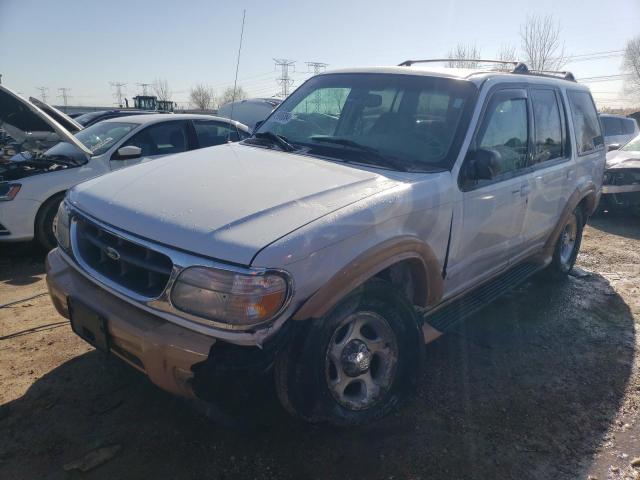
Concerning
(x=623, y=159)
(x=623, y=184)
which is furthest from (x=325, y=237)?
(x=623, y=159)

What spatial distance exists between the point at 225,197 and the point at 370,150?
1.11m

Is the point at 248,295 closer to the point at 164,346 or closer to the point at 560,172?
the point at 164,346

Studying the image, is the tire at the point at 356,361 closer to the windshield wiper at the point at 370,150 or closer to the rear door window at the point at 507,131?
the windshield wiper at the point at 370,150

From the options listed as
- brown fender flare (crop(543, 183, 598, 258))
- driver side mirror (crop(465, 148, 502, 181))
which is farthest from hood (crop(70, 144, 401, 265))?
brown fender flare (crop(543, 183, 598, 258))

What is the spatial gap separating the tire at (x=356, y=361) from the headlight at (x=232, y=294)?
0.24 m

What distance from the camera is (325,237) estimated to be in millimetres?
2213

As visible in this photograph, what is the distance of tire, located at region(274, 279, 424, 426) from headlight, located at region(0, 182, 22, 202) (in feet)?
14.9

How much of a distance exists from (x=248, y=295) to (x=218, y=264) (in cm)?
18

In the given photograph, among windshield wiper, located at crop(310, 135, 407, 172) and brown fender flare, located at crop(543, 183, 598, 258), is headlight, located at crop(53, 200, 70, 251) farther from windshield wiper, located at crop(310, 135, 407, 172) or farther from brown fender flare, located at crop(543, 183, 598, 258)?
brown fender flare, located at crop(543, 183, 598, 258)

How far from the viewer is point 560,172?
14.0 feet

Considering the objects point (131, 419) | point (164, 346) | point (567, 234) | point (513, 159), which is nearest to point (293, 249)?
point (164, 346)

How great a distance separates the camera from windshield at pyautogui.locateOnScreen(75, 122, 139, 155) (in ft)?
20.4

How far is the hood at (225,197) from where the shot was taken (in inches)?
84.5

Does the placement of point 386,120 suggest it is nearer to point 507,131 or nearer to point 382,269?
point 507,131
